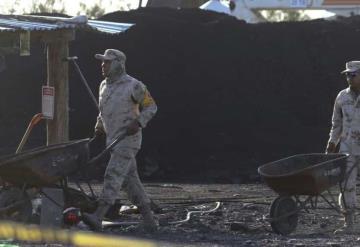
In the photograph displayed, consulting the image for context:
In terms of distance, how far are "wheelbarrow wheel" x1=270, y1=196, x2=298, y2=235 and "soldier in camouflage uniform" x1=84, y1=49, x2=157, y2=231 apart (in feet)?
4.46

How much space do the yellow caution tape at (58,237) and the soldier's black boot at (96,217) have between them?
72 centimetres

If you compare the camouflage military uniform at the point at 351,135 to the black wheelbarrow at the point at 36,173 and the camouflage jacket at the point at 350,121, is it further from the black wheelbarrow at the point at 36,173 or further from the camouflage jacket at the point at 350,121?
the black wheelbarrow at the point at 36,173

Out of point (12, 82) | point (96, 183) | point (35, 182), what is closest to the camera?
point (35, 182)

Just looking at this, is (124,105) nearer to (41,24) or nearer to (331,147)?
(41,24)

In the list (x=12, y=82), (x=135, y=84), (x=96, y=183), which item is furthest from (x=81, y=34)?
(x=135, y=84)

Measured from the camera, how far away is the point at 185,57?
23094 millimetres

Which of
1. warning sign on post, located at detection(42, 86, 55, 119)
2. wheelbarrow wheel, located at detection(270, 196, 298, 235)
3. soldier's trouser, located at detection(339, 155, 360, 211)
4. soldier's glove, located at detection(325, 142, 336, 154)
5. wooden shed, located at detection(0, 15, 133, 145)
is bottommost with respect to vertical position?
wheelbarrow wheel, located at detection(270, 196, 298, 235)

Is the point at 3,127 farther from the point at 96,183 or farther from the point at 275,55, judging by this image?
the point at 275,55

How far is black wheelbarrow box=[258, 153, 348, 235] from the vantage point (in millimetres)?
10461

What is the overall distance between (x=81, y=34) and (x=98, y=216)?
1318 centimetres

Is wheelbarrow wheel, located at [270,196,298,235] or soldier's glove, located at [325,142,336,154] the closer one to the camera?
wheelbarrow wheel, located at [270,196,298,235]

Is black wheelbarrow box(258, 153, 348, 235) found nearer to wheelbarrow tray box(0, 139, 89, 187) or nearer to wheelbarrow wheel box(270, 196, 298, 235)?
wheelbarrow wheel box(270, 196, 298, 235)

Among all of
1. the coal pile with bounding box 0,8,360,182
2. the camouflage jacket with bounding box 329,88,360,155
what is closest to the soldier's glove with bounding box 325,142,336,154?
the camouflage jacket with bounding box 329,88,360,155

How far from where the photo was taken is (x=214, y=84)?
2289 cm
